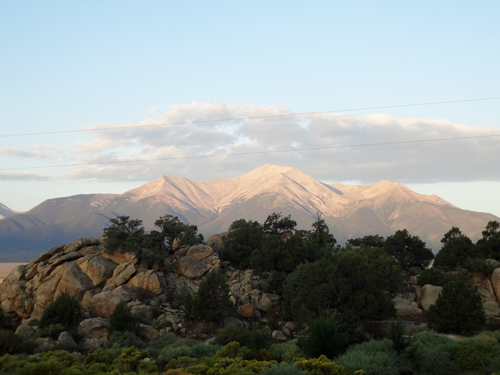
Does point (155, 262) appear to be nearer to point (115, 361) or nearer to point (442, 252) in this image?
point (115, 361)

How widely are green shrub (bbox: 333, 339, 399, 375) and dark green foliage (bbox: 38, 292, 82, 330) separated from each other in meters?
24.0

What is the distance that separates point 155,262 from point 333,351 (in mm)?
30872

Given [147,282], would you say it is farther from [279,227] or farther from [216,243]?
[279,227]

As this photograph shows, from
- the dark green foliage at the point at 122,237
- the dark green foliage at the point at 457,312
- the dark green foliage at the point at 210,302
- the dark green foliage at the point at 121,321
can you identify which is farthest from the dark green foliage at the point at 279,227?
the dark green foliage at the point at 457,312

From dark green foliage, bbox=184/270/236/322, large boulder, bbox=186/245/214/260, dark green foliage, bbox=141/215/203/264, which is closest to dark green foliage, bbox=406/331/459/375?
dark green foliage, bbox=184/270/236/322

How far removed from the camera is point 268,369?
2127cm

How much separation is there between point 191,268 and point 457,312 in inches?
1174

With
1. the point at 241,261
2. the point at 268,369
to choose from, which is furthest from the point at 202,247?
the point at 268,369

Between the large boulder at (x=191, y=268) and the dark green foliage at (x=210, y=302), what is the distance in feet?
27.7

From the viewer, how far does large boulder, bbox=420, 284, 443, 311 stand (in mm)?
49250

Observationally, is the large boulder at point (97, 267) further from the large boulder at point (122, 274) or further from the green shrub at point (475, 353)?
the green shrub at point (475, 353)

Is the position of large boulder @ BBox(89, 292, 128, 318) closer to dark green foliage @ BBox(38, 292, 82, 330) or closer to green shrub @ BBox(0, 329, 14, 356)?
dark green foliage @ BBox(38, 292, 82, 330)

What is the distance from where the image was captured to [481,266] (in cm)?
5309

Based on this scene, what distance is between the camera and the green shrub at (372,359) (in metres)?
21.9
